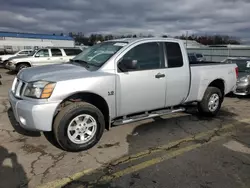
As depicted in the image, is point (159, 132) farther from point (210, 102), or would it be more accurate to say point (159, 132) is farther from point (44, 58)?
point (44, 58)

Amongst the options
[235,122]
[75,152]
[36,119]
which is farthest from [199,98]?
[36,119]

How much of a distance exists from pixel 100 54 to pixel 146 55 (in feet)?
2.92

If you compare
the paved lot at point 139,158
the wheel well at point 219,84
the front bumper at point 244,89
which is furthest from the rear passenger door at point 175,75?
the front bumper at point 244,89

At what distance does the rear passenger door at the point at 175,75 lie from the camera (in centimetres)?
450

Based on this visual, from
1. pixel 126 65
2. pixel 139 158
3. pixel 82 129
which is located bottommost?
pixel 139 158

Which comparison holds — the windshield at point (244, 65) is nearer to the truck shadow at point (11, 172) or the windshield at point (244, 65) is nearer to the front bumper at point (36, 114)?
the front bumper at point (36, 114)

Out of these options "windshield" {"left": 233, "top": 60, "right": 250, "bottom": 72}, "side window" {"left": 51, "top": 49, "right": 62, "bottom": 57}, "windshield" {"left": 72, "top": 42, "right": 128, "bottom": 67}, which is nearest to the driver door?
"windshield" {"left": 72, "top": 42, "right": 128, "bottom": 67}

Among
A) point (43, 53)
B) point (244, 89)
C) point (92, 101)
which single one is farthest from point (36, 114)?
point (43, 53)

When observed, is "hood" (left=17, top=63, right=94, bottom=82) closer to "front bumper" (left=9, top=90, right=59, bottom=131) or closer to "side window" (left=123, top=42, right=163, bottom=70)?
"front bumper" (left=9, top=90, right=59, bottom=131)

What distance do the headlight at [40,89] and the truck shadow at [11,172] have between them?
1.01 metres

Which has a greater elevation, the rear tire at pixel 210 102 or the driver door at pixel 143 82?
the driver door at pixel 143 82

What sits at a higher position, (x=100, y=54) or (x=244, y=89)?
(x=100, y=54)

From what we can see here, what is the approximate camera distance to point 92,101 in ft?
12.8

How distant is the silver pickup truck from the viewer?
338 cm
